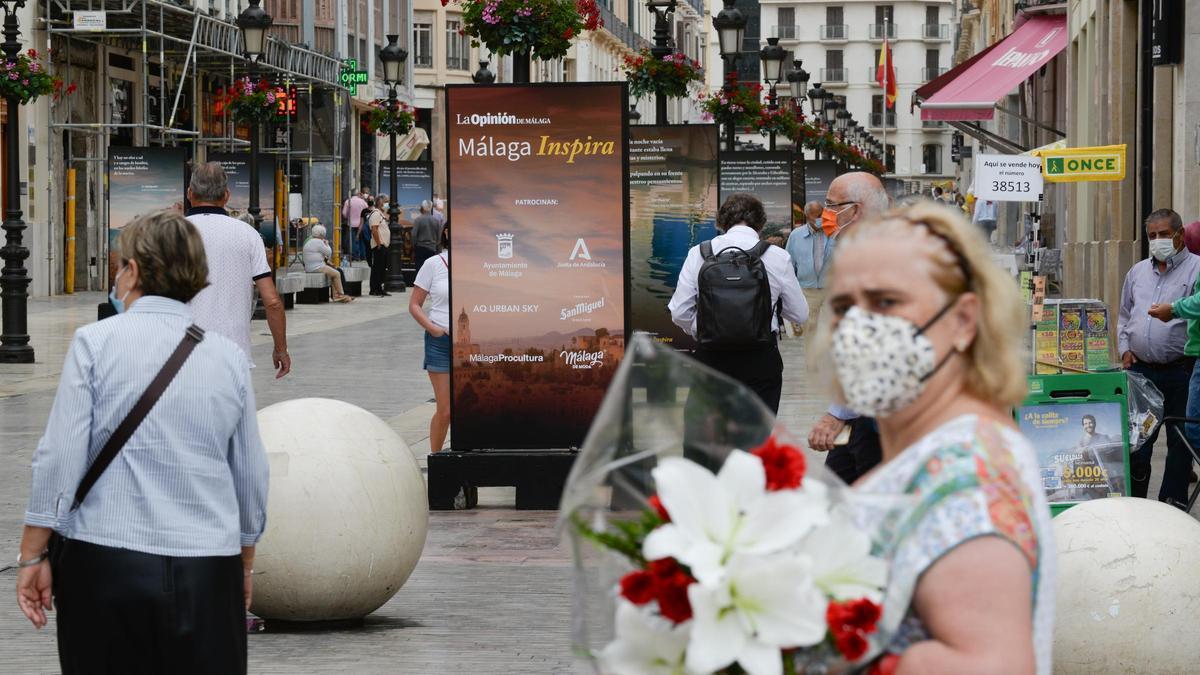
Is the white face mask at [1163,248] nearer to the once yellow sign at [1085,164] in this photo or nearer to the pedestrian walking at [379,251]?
the once yellow sign at [1085,164]

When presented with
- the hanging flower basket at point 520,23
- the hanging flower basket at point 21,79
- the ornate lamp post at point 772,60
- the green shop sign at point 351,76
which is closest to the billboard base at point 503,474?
the hanging flower basket at point 520,23

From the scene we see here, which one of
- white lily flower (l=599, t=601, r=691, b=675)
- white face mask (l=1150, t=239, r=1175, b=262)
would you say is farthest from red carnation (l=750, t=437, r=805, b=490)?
white face mask (l=1150, t=239, r=1175, b=262)

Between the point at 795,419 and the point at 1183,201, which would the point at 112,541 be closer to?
the point at 795,419

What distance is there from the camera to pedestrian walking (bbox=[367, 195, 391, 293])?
3906cm

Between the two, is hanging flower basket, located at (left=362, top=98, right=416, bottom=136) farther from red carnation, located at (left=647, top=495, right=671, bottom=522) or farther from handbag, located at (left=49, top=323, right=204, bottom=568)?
red carnation, located at (left=647, top=495, right=671, bottom=522)

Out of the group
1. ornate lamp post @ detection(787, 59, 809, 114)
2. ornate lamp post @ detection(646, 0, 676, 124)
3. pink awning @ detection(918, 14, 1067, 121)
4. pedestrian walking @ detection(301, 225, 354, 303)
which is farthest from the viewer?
ornate lamp post @ detection(787, 59, 809, 114)

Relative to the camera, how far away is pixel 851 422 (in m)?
7.34

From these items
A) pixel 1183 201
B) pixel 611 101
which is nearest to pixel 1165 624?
pixel 611 101

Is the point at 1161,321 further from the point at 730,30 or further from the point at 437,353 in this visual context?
the point at 730,30

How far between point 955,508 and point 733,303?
23.4ft

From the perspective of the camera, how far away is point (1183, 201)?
17.1 m

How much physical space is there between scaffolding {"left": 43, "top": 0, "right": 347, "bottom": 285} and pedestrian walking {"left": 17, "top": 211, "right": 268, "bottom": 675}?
87.7 ft

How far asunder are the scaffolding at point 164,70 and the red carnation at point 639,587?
95.7 ft

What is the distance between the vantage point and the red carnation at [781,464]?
2512 mm
